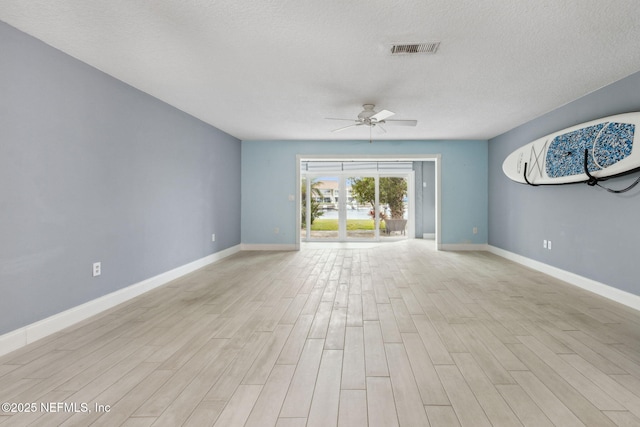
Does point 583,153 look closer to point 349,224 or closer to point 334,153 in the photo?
point 334,153

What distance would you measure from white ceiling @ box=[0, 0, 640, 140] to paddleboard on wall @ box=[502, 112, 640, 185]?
49 cm

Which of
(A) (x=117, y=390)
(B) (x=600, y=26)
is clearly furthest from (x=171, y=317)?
(B) (x=600, y=26)

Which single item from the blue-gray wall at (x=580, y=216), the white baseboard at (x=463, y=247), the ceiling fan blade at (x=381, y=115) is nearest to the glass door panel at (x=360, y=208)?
the white baseboard at (x=463, y=247)

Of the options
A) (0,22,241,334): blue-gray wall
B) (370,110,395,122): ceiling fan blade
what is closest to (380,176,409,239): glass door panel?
(370,110,395,122): ceiling fan blade

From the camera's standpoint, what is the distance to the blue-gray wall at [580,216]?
3.41 meters

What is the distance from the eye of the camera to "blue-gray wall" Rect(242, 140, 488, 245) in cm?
697

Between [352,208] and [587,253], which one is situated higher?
[352,208]

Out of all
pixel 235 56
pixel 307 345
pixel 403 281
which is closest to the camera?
pixel 307 345

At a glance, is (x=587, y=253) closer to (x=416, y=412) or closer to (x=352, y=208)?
(x=416, y=412)

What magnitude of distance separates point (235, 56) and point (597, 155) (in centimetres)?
395

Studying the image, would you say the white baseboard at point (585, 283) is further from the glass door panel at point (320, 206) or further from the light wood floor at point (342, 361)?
the glass door panel at point (320, 206)

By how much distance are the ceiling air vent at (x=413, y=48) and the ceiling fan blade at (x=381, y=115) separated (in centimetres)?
116

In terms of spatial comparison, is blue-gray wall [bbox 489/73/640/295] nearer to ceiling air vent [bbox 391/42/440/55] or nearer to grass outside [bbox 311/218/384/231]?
ceiling air vent [bbox 391/42/440/55]

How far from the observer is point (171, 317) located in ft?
10.0
